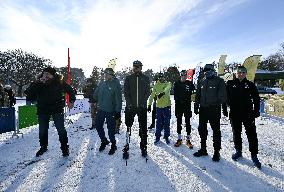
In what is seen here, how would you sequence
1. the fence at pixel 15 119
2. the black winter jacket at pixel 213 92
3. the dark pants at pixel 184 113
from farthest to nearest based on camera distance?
the fence at pixel 15 119 → the dark pants at pixel 184 113 → the black winter jacket at pixel 213 92

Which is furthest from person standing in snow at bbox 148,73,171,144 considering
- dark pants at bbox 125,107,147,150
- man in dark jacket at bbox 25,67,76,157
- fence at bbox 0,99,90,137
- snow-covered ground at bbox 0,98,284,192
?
fence at bbox 0,99,90,137

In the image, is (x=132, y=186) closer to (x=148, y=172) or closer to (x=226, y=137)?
(x=148, y=172)

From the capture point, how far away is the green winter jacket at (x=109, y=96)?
720cm

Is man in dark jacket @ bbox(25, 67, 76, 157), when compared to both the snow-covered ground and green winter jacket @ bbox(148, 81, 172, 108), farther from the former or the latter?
green winter jacket @ bbox(148, 81, 172, 108)

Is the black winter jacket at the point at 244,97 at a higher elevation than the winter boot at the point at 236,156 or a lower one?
higher

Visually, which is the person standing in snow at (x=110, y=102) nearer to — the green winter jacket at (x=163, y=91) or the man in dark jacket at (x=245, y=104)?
the green winter jacket at (x=163, y=91)

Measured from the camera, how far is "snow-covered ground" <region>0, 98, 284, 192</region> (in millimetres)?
4953

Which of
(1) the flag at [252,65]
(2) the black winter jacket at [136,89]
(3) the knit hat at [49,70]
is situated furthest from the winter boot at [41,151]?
(1) the flag at [252,65]

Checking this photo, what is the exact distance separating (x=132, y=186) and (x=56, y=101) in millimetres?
2967

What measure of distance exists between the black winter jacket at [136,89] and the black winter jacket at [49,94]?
4.34 ft

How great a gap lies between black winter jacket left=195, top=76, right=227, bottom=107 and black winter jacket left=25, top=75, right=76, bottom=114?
3.03 m

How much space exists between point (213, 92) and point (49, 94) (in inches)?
144

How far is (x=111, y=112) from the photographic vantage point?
23.8 feet

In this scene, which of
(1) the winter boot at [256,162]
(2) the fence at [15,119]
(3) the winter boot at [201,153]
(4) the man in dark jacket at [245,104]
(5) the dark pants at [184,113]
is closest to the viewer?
(1) the winter boot at [256,162]
